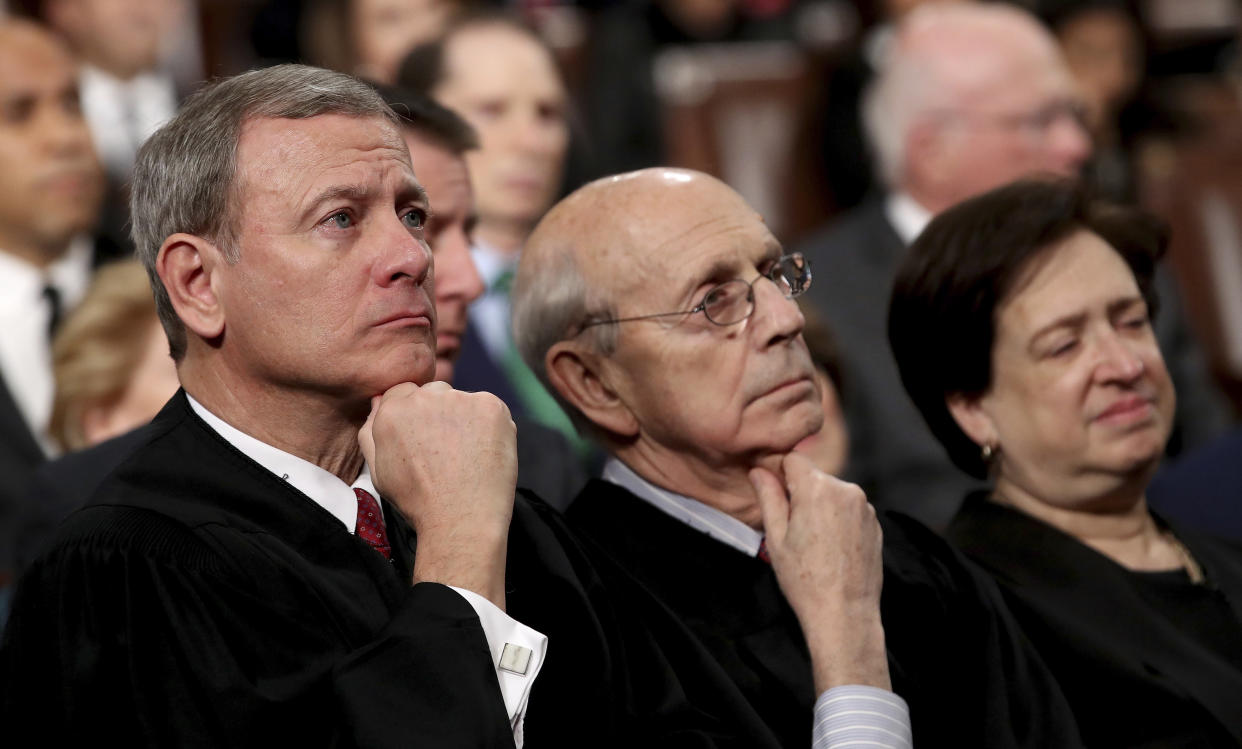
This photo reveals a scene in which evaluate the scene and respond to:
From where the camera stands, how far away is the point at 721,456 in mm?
2150

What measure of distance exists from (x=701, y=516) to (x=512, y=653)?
569 mm

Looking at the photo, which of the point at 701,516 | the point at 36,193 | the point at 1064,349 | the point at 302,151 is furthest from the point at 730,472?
the point at 36,193

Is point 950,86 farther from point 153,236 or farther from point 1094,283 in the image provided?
point 153,236

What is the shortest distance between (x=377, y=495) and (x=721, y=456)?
51cm

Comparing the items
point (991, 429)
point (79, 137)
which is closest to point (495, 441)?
point (991, 429)

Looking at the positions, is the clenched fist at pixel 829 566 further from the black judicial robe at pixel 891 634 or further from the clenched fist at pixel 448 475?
the clenched fist at pixel 448 475

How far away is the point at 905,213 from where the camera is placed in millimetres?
4332

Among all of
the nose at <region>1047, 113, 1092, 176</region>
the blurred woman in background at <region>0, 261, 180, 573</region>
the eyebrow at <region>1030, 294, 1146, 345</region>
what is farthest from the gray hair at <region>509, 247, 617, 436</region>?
the nose at <region>1047, 113, 1092, 176</region>

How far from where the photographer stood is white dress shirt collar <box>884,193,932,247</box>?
426 cm

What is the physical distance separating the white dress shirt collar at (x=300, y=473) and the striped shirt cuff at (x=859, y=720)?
1.98 feet

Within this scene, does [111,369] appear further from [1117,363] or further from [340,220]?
[1117,363]

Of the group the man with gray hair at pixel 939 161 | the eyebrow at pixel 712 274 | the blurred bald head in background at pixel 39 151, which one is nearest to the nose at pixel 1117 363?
the eyebrow at pixel 712 274

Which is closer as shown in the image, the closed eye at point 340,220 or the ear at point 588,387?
the closed eye at point 340,220

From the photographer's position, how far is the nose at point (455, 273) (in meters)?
2.42
